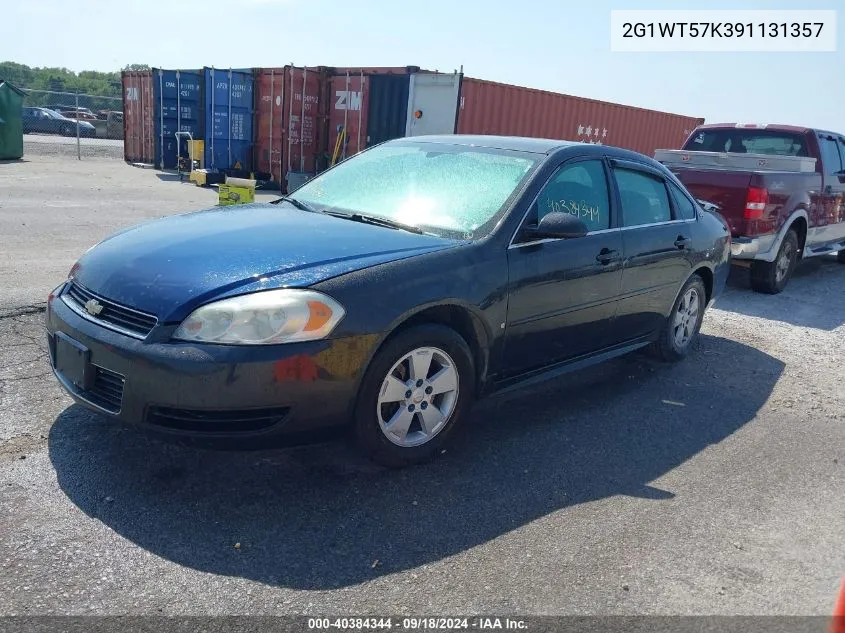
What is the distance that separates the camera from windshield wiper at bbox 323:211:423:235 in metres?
4.05

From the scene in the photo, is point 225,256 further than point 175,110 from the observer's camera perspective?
No

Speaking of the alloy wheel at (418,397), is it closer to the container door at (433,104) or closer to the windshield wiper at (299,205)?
the windshield wiper at (299,205)

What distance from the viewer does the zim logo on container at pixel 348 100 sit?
55.5 ft

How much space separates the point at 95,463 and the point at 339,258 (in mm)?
1483

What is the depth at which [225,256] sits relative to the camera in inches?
137

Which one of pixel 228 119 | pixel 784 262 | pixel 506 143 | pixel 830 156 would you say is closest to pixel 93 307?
pixel 506 143

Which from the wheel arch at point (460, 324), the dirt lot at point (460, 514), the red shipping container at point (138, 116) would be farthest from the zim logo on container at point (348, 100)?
the wheel arch at point (460, 324)

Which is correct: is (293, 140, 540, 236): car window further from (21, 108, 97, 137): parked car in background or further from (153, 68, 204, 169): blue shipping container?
(21, 108, 97, 137): parked car in background

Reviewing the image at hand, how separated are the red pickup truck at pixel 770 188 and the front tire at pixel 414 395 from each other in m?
4.24

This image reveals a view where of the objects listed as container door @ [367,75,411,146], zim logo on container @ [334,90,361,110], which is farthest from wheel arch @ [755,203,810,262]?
zim logo on container @ [334,90,361,110]

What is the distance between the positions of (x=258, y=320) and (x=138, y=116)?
22275mm

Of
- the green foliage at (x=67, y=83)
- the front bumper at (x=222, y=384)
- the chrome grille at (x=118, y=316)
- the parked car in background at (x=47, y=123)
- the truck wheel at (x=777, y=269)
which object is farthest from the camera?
the green foliage at (x=67, y=83)

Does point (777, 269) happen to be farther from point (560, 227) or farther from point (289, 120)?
point (289, 120)

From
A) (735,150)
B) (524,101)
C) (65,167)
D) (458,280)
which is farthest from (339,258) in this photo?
(65,167)
